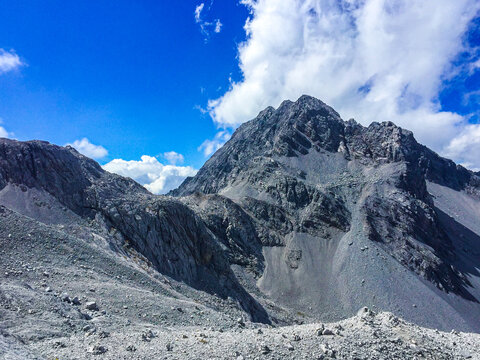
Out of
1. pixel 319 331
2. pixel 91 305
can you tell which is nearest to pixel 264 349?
pixel 319 331

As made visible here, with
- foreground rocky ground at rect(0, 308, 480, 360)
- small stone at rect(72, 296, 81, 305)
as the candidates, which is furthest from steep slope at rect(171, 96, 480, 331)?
small stone at rect(72, 296, 81, 305)

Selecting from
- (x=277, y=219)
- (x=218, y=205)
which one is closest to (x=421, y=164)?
(x=277, y=219)

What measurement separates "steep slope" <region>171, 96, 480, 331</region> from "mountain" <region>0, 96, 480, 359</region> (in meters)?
0.42

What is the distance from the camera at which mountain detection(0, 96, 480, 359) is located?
1756 centimetres

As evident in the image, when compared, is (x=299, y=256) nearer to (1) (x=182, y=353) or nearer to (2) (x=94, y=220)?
(2) (x=94, y=220)

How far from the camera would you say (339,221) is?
297 ft

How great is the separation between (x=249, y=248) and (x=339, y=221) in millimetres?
28138

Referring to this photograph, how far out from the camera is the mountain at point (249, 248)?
1756cm

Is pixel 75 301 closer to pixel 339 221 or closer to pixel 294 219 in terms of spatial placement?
pixel 294 219

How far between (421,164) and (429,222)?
5866 centimetres

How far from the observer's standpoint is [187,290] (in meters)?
42.1

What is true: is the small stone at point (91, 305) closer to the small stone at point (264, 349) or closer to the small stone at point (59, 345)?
the small stone at point (59, 345)

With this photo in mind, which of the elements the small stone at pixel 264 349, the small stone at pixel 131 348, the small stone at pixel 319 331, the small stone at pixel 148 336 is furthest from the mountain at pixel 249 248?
the small stone at pixel 264 349

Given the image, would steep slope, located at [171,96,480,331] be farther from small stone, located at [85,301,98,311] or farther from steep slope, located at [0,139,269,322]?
small stone, located at [85,301,98,311]
